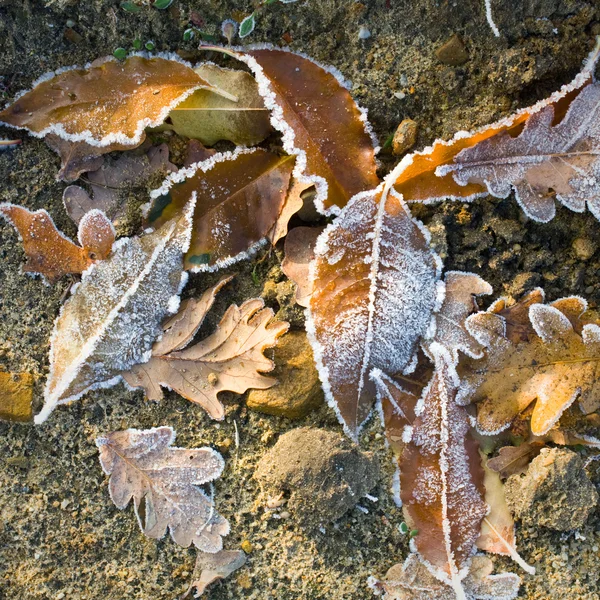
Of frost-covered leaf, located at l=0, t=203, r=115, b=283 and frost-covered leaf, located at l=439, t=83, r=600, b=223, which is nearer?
frost-covered leaf, located at l=439, t=83, r=600, b=223

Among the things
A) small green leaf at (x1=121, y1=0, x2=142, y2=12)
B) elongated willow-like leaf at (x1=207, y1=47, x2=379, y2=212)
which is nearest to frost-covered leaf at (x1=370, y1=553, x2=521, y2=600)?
elongated willow-like leaf at (x1=207, y1=47, x2=379, y2=212)

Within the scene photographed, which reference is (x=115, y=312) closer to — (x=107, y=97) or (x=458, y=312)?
(x=107, y=97)

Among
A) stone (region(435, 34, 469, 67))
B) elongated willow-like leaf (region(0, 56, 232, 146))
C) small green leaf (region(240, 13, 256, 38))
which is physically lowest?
stone (region(435, 34, 469, 67))

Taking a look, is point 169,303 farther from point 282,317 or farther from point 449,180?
point 449,180

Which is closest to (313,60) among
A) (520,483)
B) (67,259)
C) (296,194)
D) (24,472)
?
(296,194)

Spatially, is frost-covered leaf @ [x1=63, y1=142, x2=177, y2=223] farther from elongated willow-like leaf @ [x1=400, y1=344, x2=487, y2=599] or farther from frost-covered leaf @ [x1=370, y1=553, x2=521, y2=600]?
frost-covered leaf @ [x1=370, y1=553, x2=521, y2=600]
